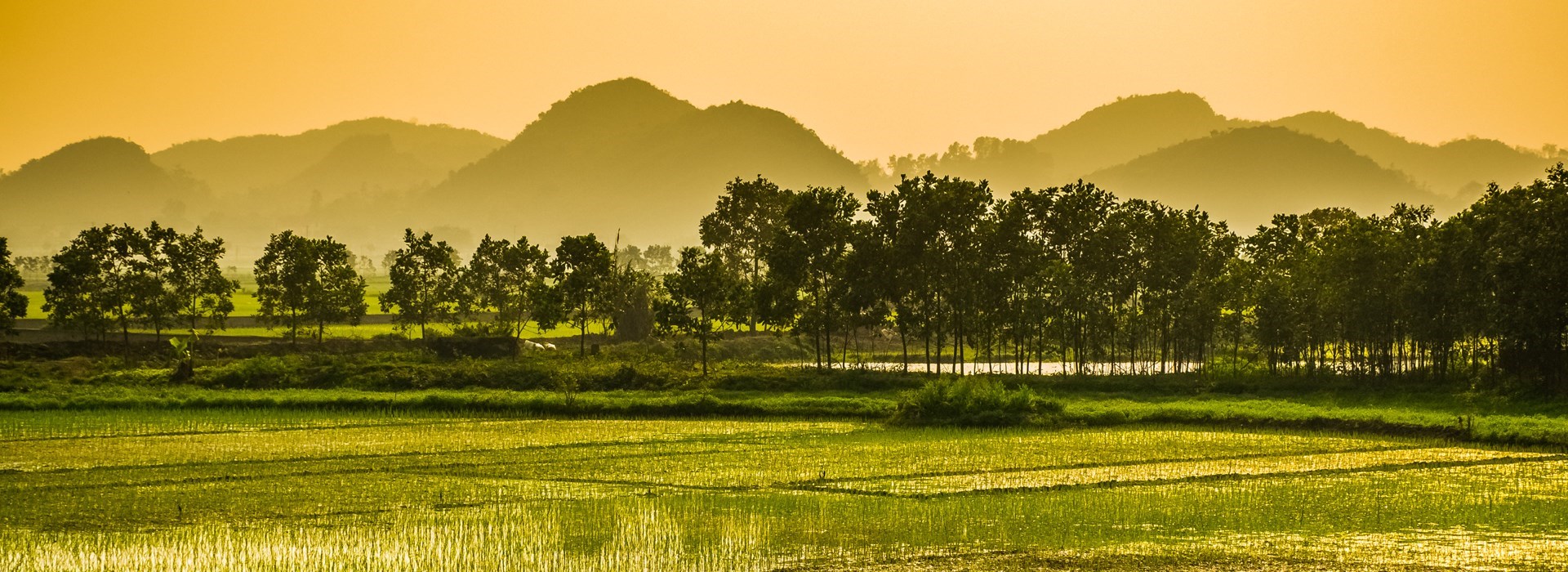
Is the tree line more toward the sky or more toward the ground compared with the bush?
more toward the sky

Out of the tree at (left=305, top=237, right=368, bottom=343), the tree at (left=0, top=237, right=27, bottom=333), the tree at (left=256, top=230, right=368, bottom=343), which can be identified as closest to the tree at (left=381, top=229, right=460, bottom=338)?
the tree at (left=305, top=237, right=368, bottom=343)

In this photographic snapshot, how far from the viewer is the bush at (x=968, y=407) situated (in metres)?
34.3

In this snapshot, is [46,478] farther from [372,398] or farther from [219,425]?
[372,398]

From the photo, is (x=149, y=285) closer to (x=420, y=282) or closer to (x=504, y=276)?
(x=420, y=282)

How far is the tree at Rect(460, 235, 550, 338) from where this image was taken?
62.1m

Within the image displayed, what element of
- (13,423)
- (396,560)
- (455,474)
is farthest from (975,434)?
(13,423)

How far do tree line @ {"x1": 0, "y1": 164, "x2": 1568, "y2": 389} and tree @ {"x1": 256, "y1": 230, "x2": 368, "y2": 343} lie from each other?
14 cm

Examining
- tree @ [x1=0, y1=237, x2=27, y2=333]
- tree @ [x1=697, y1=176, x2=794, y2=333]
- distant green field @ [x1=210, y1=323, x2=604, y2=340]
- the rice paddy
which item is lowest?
the rice paddy

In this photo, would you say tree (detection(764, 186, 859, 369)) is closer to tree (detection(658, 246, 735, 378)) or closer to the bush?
tree (detection(658, 246, 735, 378))

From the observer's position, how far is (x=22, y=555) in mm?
17250

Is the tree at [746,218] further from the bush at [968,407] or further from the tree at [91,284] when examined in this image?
the bush at [968,407]

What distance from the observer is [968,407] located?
113ft

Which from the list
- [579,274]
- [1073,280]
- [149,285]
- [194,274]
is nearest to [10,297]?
[149,285]

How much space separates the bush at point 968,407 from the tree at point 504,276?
2900 centimetres
